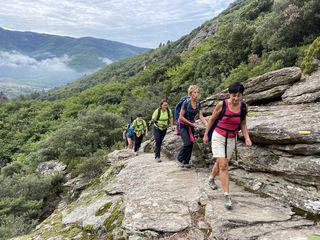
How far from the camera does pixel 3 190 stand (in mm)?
20766

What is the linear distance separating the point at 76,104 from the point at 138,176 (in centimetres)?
5763

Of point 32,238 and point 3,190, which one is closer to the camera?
point 32,238

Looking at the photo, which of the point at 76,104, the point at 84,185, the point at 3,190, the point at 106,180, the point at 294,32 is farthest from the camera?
the point at 76,104

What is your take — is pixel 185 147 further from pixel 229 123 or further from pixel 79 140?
pixel 79 140

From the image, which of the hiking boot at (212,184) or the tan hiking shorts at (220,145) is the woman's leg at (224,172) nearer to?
the tan hiking shorts at (220,145)

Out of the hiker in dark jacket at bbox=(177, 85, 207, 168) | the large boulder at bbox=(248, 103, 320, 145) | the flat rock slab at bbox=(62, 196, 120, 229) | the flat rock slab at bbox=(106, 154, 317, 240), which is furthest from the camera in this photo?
the hiker in dark jacket at bbox=(177, 85, 207, 168)

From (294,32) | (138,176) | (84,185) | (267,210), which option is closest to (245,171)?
(267,210)

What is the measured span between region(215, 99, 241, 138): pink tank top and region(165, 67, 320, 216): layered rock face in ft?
4.87

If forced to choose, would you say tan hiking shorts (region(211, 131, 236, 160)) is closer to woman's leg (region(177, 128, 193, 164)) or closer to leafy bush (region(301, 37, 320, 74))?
woman's leg (region(177, 128, 193, 164))

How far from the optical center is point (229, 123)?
7.20 m

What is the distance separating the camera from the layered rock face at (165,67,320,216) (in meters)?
7.36

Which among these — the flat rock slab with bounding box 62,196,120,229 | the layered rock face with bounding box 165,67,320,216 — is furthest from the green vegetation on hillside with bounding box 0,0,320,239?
the flat rock slab with bounding box 62,196,120,229

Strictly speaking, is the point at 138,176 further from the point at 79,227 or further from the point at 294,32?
the point at 294,32

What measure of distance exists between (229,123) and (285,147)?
1.82 metres
